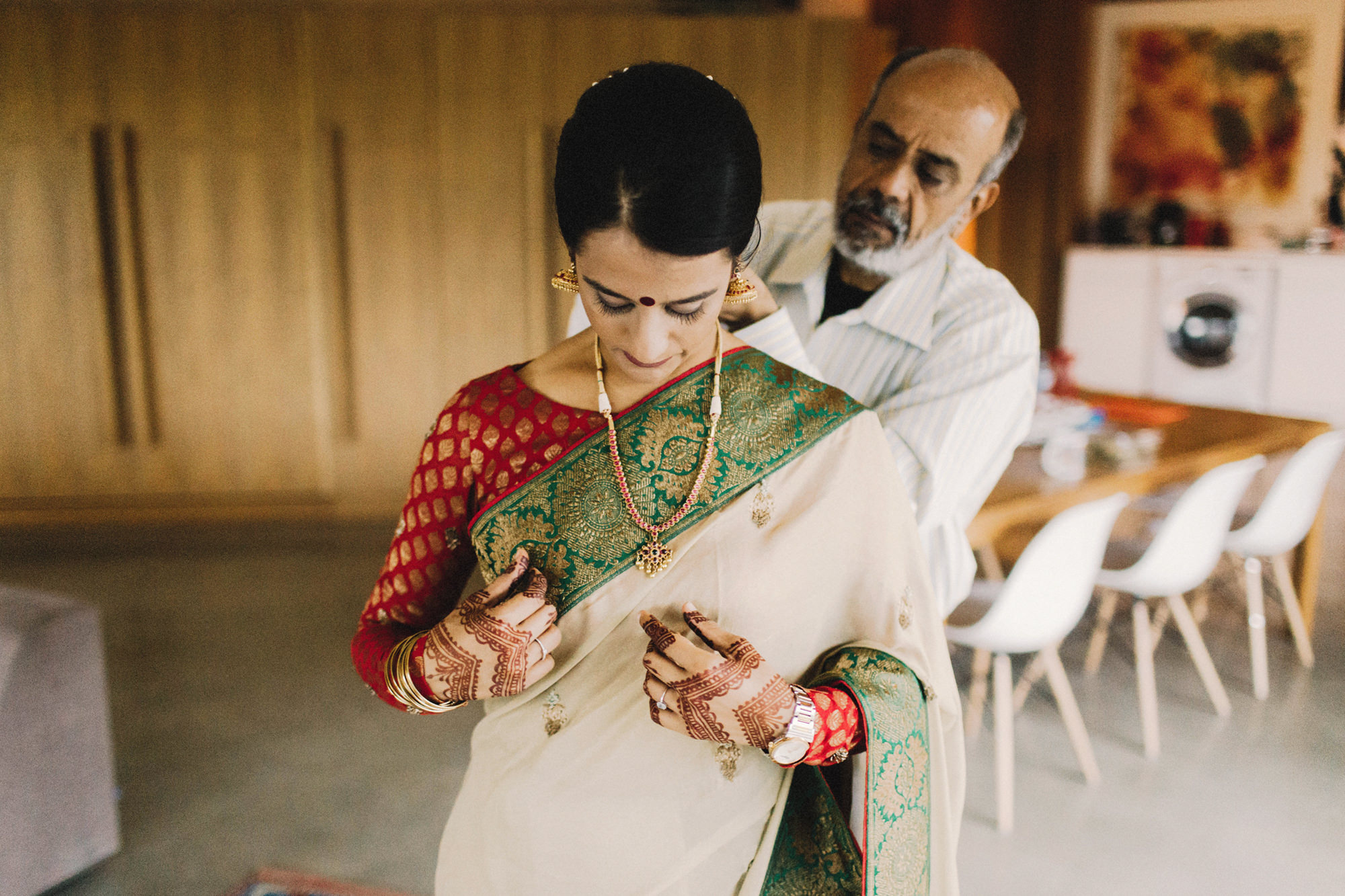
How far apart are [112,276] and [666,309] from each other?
14.2 ft

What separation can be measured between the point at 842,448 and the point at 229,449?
415 cm

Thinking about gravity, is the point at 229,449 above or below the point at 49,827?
above

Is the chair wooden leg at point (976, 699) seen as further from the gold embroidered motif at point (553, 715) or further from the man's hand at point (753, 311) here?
the gold embroidered motif at point (553, 715)

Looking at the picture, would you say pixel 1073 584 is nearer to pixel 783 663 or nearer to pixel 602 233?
pixel 783 663

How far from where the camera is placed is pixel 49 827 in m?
2.09

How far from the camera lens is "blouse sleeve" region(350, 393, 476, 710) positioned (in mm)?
1030

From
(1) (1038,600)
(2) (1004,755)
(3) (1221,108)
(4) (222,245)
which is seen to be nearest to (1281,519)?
(1) (1038,600)

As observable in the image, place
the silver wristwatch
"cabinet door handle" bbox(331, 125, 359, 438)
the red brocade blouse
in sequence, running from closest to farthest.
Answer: the silver wristwatch → the red brocade blouse → "cabinet door handle" bbox(331, 125, 359, 438)

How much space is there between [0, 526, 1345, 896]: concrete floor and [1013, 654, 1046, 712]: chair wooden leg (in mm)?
38

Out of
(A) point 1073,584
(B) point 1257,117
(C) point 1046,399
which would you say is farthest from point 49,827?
(B) point 1257,117

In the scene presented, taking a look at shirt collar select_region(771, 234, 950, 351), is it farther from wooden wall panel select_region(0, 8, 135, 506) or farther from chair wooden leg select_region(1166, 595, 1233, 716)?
wooden wall panel select_region(0, 8, 135, 506)

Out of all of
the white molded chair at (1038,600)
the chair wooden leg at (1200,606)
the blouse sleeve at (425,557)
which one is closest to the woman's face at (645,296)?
the blouse sleeve at (425,557)

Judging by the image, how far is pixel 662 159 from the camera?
803 mm

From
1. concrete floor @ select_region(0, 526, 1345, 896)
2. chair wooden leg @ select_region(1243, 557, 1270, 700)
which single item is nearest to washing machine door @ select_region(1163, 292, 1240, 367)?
concrete floor @ select_region(0, 526, 1345, 896)
